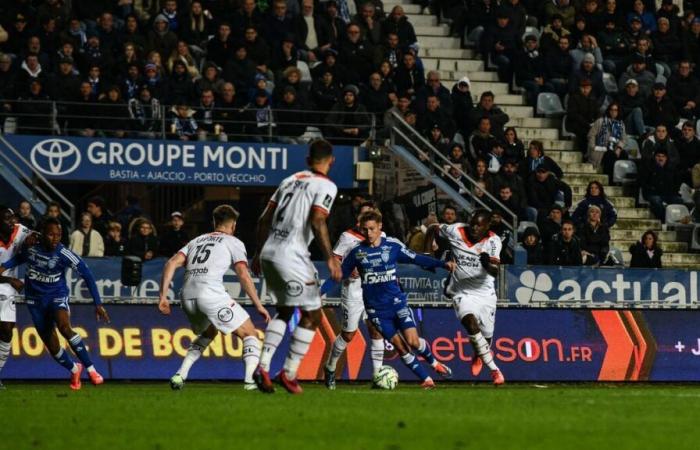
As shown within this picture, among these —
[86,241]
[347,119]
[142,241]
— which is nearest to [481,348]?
[142,241]

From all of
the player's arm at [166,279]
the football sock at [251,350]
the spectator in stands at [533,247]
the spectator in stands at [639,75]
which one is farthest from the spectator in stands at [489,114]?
the player's arm at [166,279]

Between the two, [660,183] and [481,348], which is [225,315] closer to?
[481,348]

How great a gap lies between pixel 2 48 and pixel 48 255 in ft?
33.5

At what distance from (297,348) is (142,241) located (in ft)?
35.5

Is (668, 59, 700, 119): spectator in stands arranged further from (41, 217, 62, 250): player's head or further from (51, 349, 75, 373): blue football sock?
(51, 349, 75, 373): blue football sock

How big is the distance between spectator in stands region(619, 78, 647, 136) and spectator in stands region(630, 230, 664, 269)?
5.09m

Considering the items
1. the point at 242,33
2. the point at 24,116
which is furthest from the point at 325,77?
the point at 24,116

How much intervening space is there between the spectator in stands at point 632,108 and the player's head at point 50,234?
55.4ft

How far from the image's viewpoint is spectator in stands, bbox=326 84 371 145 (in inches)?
1142

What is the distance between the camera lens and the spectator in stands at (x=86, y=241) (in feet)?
82.3

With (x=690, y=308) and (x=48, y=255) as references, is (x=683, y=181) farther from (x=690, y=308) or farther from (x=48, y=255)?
(x=48, y=255)

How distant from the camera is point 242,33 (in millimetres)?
29781

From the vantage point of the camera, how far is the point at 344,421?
40.1ft

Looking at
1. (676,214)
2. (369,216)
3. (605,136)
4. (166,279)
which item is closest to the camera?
(166,279)
